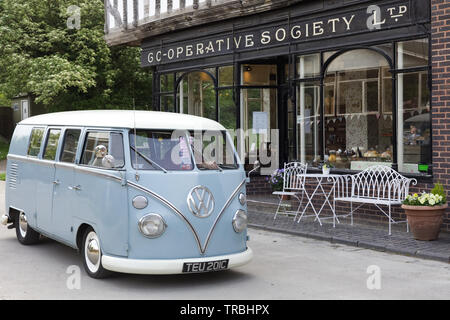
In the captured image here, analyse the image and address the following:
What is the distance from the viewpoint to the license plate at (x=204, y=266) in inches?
274

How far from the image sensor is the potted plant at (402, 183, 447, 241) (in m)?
9.56

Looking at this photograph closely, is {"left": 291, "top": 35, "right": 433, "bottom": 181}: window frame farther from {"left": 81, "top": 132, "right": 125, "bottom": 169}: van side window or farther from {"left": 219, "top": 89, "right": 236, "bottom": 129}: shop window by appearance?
{"left": 81, "top": 132, "right": 125, "bottom": 169}: van side window

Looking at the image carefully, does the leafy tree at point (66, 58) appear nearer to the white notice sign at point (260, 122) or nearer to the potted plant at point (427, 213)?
the white notice sign at point (260, 122)

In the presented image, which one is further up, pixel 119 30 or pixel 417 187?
A: pixel 119 30

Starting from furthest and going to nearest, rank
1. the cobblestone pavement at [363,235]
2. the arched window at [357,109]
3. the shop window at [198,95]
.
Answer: the shop window at [198,95], the arched window at [357,109], the cobblestone pavement at [363,235]

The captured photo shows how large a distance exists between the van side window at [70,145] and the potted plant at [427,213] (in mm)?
4972

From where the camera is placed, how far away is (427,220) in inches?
378

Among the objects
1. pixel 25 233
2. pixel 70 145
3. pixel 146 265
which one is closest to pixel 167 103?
pixel 25 233

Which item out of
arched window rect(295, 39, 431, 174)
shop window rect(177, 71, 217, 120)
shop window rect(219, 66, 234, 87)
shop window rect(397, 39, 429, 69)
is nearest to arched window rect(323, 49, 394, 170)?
arched window rect(295, 39, 431, 174)

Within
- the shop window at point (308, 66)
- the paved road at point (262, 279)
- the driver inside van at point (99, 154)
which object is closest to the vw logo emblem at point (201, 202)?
the paved road at point (262, 279)

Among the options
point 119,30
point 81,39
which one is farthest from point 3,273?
point 81,39

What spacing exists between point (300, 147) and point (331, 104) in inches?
47.7

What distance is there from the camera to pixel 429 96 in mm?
10734
